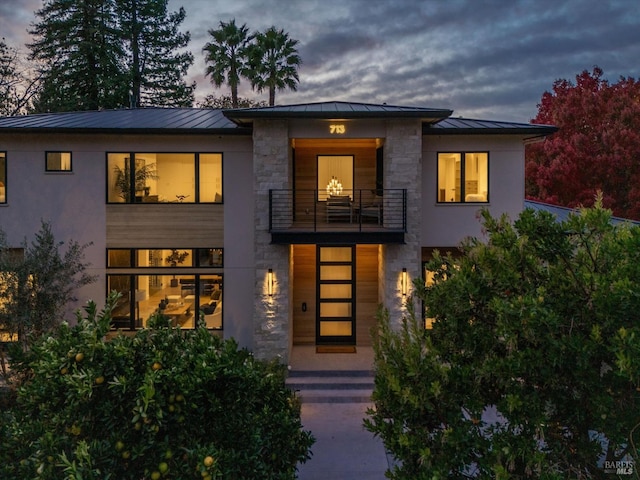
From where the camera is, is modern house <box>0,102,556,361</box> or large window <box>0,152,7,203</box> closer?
modern house <box>0,102,556,361</box>

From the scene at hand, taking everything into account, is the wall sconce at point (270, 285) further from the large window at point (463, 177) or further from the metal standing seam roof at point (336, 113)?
the large window at point (463, 177)

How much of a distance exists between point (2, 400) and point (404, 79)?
2913cm

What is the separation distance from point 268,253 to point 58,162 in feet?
22.7

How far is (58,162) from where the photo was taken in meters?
12.8

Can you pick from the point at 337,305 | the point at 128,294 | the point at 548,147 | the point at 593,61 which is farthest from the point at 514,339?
the point at 593,61

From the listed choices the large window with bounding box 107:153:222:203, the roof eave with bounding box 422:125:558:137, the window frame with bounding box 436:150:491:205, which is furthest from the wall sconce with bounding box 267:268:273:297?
the roof eave with bounding box 422:125:558:137

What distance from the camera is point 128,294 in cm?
1281

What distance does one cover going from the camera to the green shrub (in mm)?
3738

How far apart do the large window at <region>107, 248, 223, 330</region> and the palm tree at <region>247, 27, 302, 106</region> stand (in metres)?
18.4

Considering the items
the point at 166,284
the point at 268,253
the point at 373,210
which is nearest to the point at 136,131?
the point at 166,284

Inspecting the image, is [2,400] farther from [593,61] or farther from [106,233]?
[593,61]

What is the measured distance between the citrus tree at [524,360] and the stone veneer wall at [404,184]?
7.47 metres

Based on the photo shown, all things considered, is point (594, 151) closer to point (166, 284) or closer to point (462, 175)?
point (462, 175)

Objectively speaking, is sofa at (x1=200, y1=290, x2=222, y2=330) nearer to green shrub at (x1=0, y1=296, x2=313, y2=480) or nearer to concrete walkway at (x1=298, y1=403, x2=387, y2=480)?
concrete walkway at (x1=298, y1=403, x2=387, y2=480)
